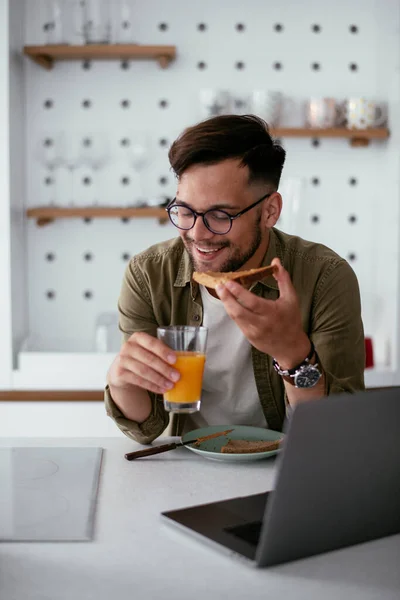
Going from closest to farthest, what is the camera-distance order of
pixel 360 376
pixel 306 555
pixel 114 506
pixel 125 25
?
pixel 306 555 < pixel 114 506 < pixel 360 376 < pixel 125 25

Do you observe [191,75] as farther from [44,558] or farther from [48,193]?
[44,558]

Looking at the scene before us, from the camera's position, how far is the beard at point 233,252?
1.75m

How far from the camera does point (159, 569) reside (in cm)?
94

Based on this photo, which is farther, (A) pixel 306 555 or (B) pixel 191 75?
(B) pixel 191 75

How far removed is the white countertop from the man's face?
2.30ft

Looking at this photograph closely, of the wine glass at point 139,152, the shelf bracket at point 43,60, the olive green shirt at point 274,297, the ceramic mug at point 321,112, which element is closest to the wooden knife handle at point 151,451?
the olive green shirt at point 274,297

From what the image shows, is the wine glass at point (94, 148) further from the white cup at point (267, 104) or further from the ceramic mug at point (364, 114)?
the ceramic mug at point (364, 114)

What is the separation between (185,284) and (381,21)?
74.3 inches

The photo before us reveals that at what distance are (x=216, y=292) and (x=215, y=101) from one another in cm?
161

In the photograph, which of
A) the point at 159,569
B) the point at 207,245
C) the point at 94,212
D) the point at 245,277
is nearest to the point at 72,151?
the point at 94,212

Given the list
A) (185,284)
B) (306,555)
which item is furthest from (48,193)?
(306,555)

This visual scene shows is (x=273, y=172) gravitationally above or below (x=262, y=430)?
above

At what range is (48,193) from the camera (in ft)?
10.5

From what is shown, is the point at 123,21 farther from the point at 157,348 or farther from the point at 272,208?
the point at 157,348
